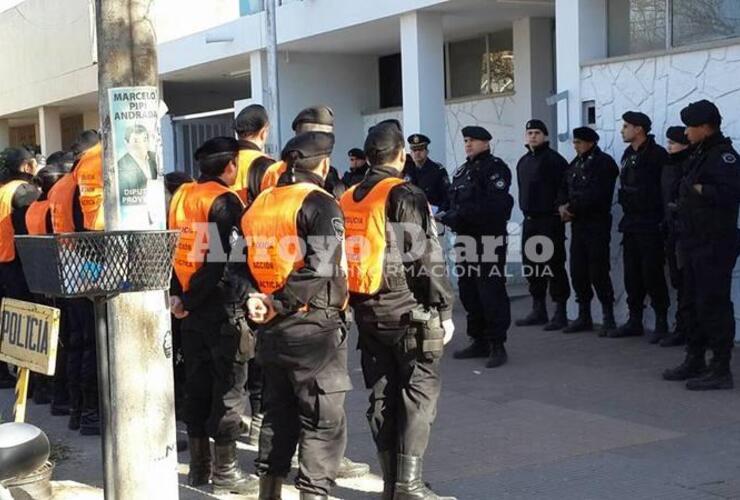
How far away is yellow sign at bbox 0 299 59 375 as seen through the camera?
4.39 m

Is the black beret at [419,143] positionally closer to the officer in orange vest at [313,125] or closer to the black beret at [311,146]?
the officer in orange vest at [313,125]

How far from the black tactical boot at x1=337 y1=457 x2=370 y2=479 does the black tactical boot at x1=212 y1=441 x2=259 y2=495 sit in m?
0.50

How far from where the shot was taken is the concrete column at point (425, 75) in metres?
12.3

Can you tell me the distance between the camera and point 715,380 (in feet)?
23.9

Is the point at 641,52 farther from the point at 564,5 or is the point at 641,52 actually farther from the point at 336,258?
the point at 336,258

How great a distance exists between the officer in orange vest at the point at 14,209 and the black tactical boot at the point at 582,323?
5.10 metres

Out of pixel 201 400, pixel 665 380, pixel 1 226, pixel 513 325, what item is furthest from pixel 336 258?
pixel 513 325

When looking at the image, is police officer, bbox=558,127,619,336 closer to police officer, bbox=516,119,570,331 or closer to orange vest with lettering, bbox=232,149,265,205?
police officer, bbox=516,119,570,331

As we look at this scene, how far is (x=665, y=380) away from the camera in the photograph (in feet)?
25.0

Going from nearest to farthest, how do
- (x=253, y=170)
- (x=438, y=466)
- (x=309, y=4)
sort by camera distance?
(x=438, y=466) → (x=253, y=170) → (x=309, y=4)

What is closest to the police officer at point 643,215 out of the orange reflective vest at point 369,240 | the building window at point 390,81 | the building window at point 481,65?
the orange reflective vest at point 369,240

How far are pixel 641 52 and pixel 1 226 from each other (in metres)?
6.12

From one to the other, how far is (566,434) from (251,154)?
2.74m

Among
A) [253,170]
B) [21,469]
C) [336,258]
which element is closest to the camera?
[21,469]
